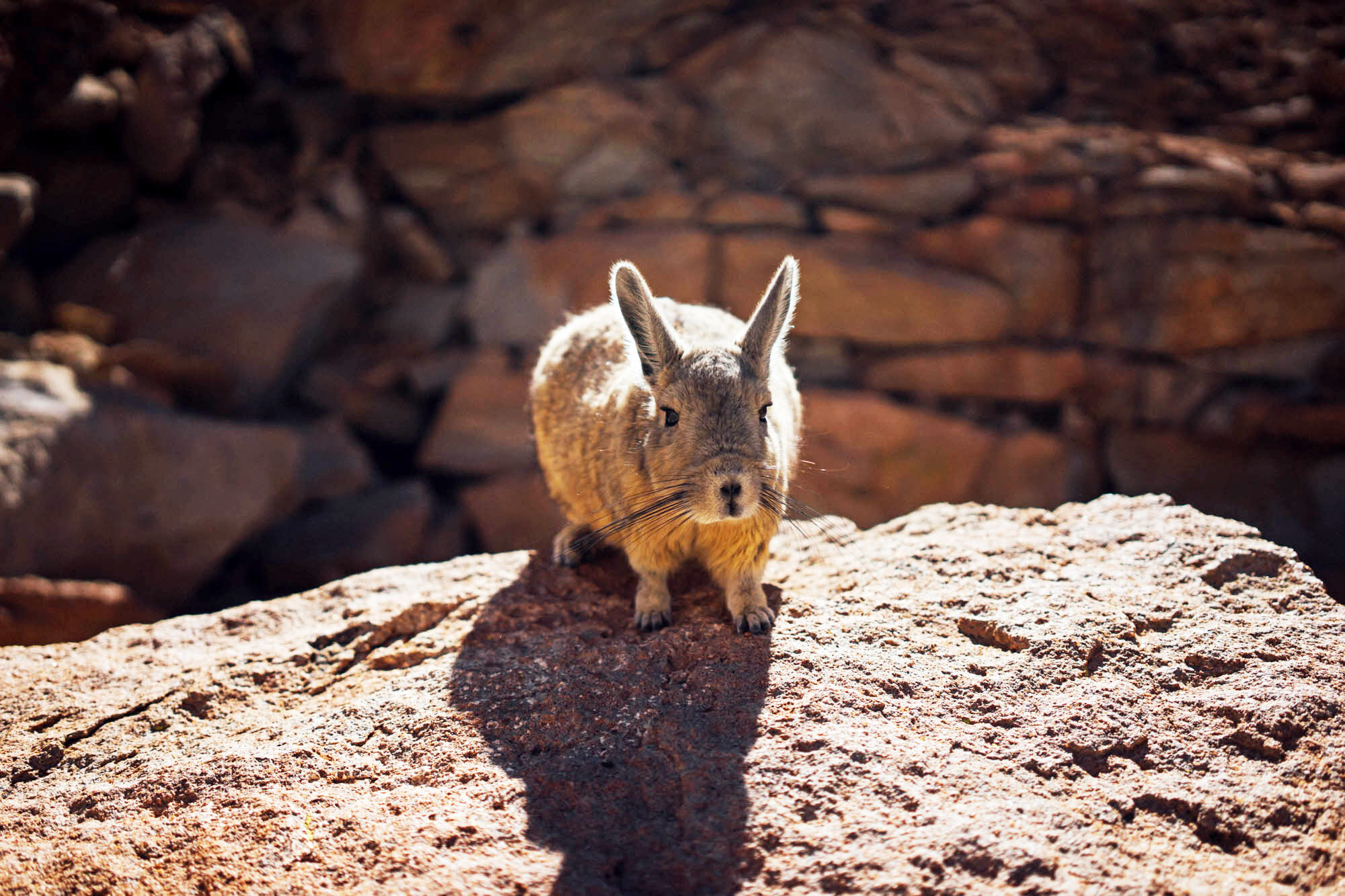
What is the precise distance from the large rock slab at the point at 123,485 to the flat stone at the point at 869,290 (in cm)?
522

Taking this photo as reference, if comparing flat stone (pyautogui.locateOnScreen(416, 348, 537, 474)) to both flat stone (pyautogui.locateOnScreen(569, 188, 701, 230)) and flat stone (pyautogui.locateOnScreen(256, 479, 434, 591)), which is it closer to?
flat stone (pyautogui.locateOnScreen(256, 479, 434, 591))

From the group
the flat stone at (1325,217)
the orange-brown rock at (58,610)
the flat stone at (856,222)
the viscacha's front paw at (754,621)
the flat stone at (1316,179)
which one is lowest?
the orange-brown rock at (58,610)

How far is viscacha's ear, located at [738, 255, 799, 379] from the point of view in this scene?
4566mm

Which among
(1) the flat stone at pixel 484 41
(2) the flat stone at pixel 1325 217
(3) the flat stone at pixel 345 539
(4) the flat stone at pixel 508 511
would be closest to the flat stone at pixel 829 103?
(1) the flat stone at pixel 484 41

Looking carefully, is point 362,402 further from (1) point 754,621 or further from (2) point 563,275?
(1) point 754,621

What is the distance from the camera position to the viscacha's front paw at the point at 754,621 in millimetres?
4102

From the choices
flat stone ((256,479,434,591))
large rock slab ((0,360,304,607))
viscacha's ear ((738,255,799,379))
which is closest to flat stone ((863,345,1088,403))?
flat stone ((256,479,434,591))

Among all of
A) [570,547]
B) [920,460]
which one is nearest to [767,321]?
[570,547]

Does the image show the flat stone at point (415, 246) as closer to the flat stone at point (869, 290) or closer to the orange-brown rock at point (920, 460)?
the flat stone at point (869, 290)

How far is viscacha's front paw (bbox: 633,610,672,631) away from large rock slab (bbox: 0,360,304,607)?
22.3ft

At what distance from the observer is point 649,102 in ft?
40.1

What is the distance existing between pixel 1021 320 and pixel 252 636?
961 centimetres

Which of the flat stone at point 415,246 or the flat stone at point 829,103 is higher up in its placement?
the flat stone at point 829,103

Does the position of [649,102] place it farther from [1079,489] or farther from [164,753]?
[164,753]
